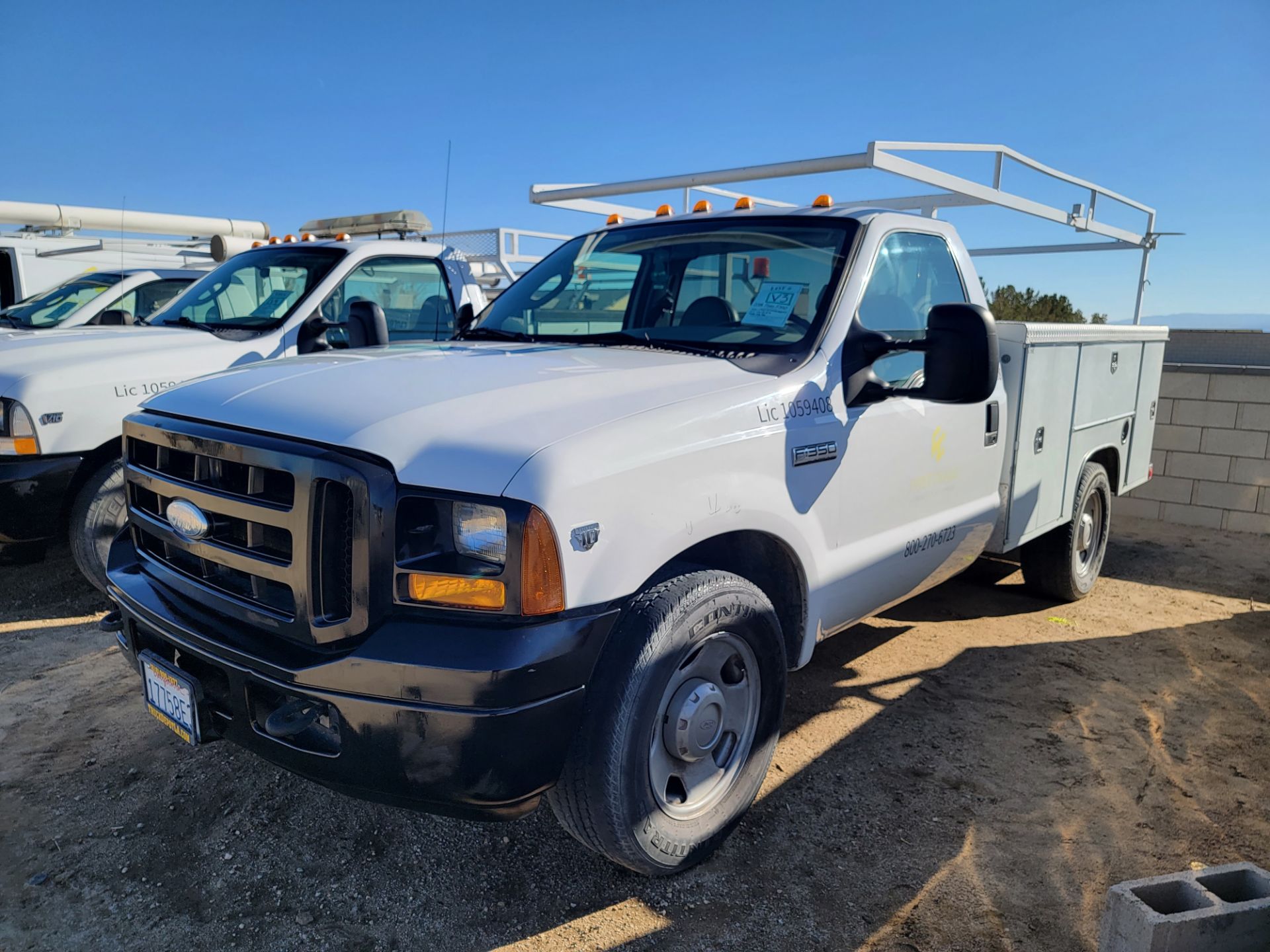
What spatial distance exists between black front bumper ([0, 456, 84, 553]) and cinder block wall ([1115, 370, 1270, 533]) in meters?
7.88

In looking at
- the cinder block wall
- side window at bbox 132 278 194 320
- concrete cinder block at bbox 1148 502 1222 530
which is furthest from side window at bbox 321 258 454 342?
concrete cinder block at bbox 1148 502 1222 530

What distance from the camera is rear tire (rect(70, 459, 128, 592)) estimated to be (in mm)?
4609

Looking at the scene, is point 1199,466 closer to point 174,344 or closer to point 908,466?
point 908,466

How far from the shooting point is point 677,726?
2562mm

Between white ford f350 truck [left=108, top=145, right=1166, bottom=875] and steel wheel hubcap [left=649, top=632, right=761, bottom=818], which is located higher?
white ford f350 truck [left=108, top=145, right=1166, bottom=875]

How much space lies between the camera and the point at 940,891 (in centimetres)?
271

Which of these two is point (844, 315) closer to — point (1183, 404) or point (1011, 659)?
point (1011, 659)

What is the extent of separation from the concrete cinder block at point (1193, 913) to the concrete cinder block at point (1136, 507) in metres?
6.88

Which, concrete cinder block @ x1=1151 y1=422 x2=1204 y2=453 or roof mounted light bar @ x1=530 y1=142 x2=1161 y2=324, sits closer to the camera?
roof mounted light bar @ x1=530 y1=142 x2=1161 y2=324

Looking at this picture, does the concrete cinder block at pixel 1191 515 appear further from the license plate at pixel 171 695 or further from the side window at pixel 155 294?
the side window at pixel 155 294

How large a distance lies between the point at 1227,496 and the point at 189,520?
8.33 m

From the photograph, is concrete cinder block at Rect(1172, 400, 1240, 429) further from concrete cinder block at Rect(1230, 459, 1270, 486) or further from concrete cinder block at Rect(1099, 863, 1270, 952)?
concrete cinder block at Rect(1099, 863, 1270, 952)

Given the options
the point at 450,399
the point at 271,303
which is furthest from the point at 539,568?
the point at 271,303

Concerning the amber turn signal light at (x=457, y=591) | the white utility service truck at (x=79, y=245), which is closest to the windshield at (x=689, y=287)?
the amber turn signal light at (x=457, y=591)
